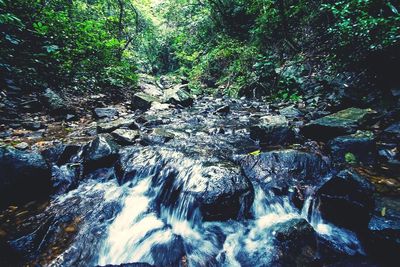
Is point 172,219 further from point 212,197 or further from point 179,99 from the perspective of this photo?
point 179,99

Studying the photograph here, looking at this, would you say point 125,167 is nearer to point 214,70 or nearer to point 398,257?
point 398,257

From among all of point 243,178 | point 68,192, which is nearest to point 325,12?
point 243,178

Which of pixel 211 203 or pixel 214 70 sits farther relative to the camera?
pixel 214 70

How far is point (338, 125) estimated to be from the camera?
4.30 m

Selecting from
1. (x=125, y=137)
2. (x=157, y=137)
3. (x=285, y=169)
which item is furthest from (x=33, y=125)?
(x=285, y=169)

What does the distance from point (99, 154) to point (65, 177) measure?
60 centimetres

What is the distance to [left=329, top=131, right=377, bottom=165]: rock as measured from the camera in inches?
145

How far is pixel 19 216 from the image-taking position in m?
2.91

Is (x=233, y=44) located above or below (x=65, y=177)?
above

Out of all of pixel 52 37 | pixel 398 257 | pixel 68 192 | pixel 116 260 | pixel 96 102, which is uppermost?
pixel 52 37

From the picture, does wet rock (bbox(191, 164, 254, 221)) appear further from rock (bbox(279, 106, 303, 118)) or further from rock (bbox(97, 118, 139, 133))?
rock (bbox(279, 106, 303, 118))

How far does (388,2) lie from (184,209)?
5694mm

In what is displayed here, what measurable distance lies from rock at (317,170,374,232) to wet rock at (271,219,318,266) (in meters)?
0.45

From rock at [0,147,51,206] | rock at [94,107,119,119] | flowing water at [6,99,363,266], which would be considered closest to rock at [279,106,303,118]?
flowing water at [6,99,363,266]
